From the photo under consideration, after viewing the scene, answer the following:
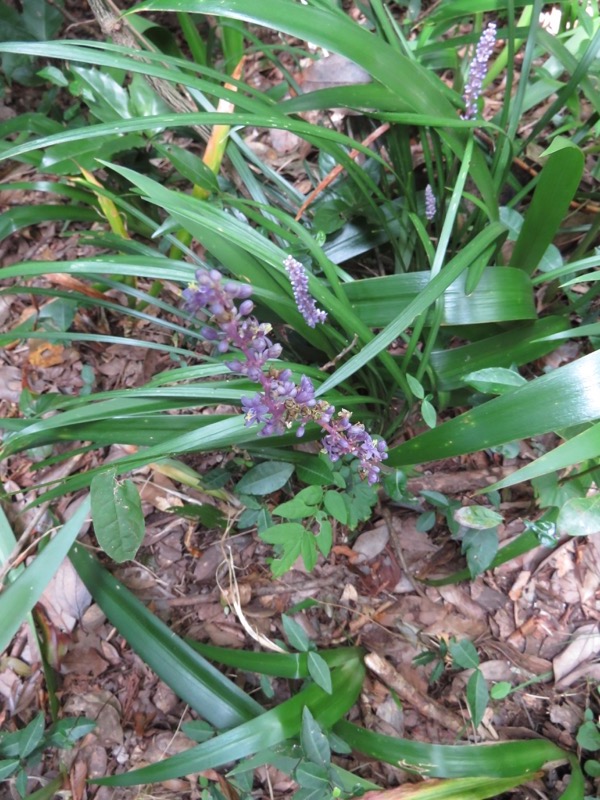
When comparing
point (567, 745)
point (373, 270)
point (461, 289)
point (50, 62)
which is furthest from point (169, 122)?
point (50, 62)

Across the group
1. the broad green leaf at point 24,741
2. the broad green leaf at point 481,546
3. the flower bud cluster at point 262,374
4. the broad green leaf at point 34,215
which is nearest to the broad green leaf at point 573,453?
the flower bud cluster at point 262,374

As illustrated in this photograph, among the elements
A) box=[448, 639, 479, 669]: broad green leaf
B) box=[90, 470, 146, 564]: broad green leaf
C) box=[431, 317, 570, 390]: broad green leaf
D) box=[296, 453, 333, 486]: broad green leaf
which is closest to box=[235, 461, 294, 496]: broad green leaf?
box=[296, 453, 333, 486]: broad green leaf

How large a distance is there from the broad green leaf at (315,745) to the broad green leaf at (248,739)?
2.0 inches

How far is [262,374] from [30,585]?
66 centimetres

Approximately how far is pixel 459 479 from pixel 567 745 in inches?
25.9

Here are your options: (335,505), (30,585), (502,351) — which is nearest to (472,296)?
(502,351)

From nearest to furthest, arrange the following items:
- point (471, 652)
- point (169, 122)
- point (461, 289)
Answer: point (169, 122), point (461, 289), point (471, 652)

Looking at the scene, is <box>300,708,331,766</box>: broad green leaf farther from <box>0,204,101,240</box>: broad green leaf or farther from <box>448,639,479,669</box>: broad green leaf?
<box>0,204,101,240</box>: broad green leaf

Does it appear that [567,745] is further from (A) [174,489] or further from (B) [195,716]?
(A) [174,489]

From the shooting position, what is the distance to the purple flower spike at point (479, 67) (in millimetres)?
1055

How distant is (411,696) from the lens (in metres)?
1.36

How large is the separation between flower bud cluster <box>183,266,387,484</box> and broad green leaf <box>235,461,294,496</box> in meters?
0.39

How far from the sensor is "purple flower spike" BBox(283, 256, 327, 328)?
967 mm

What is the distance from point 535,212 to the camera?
116 cm
